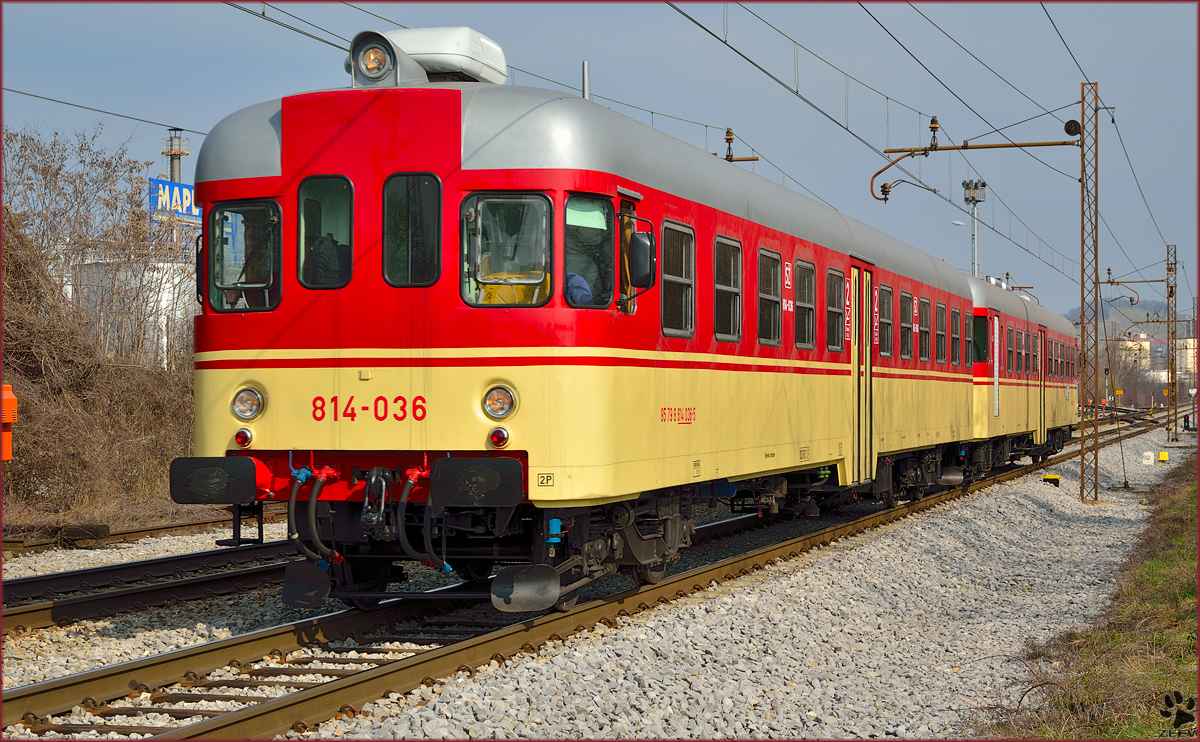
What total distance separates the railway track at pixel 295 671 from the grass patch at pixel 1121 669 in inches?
120

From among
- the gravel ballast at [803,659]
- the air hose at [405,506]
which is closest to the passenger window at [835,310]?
the gravel ballast at [803,659]

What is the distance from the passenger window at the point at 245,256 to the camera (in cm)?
782

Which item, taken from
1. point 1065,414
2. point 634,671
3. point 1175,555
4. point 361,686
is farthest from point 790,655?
point 1065,414

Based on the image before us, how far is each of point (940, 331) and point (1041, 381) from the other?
10197 mm

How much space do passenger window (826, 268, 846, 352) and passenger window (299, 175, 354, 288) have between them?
19.9ft

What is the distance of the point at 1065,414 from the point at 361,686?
92.2 ft

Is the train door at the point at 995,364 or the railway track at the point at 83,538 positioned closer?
the railway track at the point at 83,538

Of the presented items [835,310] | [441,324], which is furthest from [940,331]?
[441,324]

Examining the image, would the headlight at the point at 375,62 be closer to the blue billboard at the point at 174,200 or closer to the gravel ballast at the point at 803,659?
the gravel ballast at the point at 803,659

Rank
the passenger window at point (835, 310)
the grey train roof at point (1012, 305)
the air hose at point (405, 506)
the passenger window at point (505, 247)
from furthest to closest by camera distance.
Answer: the grey train roof at point (1012, 305)
the passenger window at point (835, 310)
the passenger window at point (505, 247)
the air hose at point (405, 506)

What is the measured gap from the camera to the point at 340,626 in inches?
314

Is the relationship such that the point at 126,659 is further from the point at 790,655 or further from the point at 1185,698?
the point at 1185,698

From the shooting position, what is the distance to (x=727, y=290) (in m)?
9.56

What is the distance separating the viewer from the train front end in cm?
742
